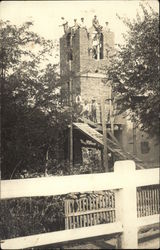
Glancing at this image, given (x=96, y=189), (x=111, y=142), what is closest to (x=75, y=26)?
(x=111, y=142)

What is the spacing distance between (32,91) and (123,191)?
171 centimetres

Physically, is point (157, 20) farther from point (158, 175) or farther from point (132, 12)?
point (158, 175)

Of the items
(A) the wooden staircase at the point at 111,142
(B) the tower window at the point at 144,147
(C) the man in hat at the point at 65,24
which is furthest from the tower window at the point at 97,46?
(B) the tower window at the point at 144,147

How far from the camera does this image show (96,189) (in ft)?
11.0

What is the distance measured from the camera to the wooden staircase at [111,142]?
12.1 feet

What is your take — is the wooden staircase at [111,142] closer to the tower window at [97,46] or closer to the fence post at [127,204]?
the fence post at [127,204]

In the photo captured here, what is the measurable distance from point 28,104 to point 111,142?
117cm

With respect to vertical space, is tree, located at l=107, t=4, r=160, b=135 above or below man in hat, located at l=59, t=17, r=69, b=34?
below

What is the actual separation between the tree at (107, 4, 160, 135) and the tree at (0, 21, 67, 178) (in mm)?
703

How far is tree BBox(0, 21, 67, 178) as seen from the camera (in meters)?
4.16

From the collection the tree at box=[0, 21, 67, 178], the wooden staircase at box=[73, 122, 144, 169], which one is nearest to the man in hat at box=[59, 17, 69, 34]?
the tree at box=[0, 21, 67, 178]

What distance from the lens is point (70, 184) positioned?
3279mm

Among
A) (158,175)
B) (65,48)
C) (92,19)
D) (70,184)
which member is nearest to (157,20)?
(92,19)

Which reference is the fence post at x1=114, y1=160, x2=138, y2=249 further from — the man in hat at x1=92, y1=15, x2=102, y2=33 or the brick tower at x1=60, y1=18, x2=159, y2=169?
the man in hat at x1=92, y1=15, x2=102, y2=33
